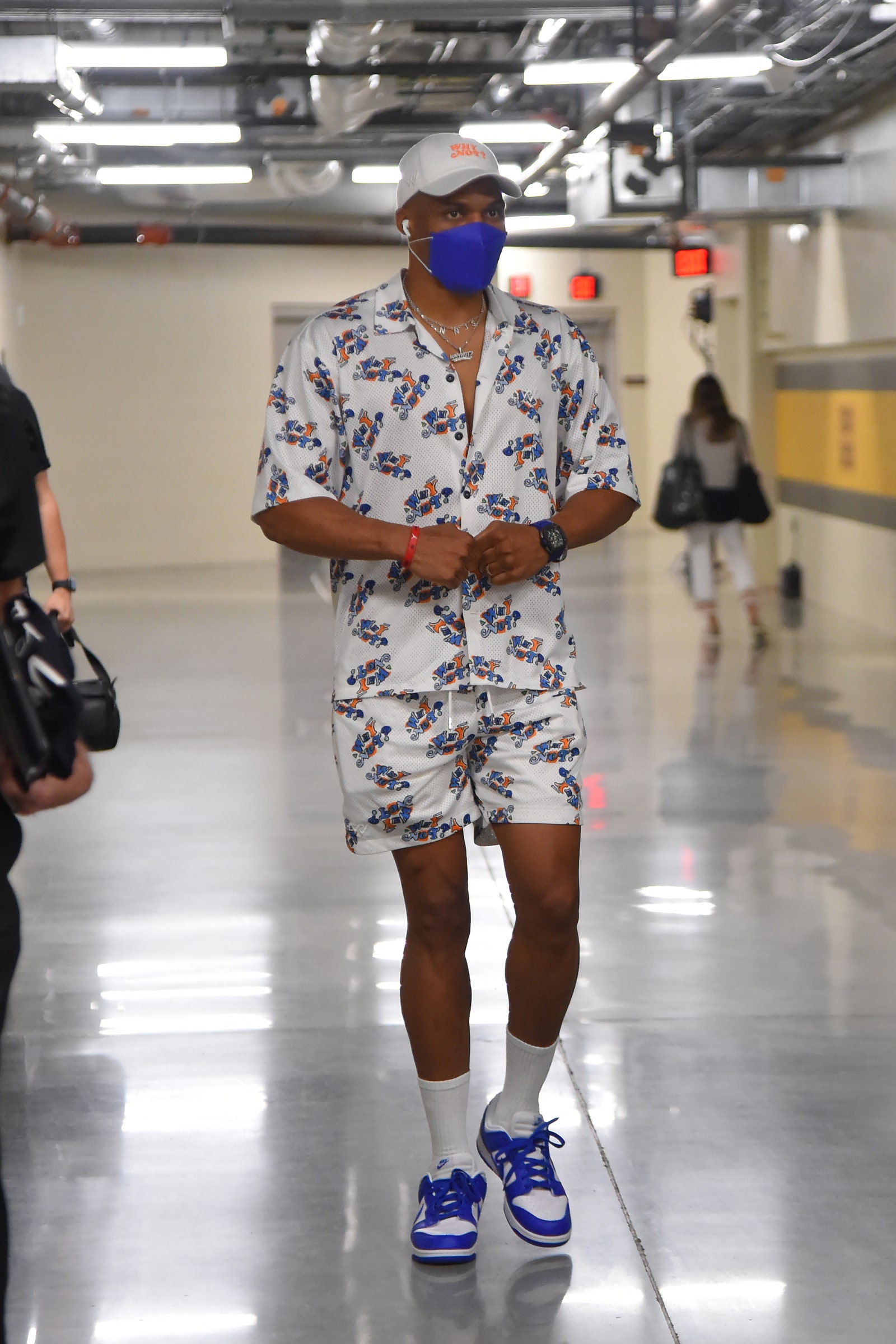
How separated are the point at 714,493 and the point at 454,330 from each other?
6426 millimetres

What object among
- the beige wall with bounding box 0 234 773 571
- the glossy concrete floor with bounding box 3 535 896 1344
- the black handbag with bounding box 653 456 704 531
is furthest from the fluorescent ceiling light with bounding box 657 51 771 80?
the beige wall with bounding box 0 234 773 571

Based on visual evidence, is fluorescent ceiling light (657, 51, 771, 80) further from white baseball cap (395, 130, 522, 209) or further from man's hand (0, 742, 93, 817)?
man's hand (0, 742, 93, 817)

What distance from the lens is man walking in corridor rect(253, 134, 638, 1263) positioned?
221cm

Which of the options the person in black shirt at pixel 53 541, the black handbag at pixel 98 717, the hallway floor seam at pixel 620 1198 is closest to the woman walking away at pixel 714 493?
the person in black shirt at pixel 53 541

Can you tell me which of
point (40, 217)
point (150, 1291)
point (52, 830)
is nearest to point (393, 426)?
point (150, 1291)

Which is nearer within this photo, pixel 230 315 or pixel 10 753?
pixel 10 753

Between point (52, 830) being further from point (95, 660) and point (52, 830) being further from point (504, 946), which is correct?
point (95, 660)

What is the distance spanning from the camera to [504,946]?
359cm

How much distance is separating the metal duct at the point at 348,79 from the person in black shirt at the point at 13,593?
16.1 feet

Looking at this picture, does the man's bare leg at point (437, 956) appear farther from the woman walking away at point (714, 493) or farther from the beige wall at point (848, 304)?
the beige wall at point (848, 304)

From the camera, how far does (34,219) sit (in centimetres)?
1182

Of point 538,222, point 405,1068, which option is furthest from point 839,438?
point 405,1068

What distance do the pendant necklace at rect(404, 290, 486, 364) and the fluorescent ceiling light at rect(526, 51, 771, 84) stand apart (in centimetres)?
482

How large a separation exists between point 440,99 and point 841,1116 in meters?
8.17
